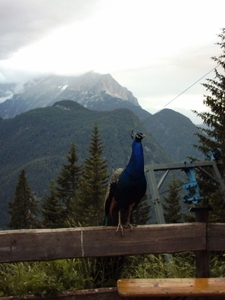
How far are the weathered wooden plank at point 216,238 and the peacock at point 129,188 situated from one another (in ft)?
2.51

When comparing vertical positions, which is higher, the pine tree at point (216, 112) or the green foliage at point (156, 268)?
the pine tree at point (216, 112)

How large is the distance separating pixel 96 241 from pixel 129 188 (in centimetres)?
62

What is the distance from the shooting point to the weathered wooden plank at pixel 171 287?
3.48 m

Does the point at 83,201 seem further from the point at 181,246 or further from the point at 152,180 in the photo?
the point at 181,246

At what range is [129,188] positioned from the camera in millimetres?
3967

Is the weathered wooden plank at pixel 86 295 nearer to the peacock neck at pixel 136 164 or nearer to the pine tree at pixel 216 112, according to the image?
the peacock neck at pixel 136 164

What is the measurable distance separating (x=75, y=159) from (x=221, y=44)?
28.0 metres

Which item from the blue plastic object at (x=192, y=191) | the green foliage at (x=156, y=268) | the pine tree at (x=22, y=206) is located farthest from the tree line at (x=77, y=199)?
the green foliage at (x=156, y=268)

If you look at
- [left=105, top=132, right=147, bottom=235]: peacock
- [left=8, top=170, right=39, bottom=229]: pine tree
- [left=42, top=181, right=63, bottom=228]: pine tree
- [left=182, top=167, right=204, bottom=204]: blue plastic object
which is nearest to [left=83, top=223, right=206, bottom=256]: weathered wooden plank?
[left=105, top=132, right=147, bottom=235]: peacock

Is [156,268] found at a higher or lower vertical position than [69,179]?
lower

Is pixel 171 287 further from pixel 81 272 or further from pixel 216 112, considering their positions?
pixel 216 112

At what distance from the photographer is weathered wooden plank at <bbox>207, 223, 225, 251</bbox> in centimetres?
396

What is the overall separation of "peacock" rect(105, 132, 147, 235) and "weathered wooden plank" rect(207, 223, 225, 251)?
0.77 metres

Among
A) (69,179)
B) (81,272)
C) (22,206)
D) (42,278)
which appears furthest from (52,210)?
(42,278)
